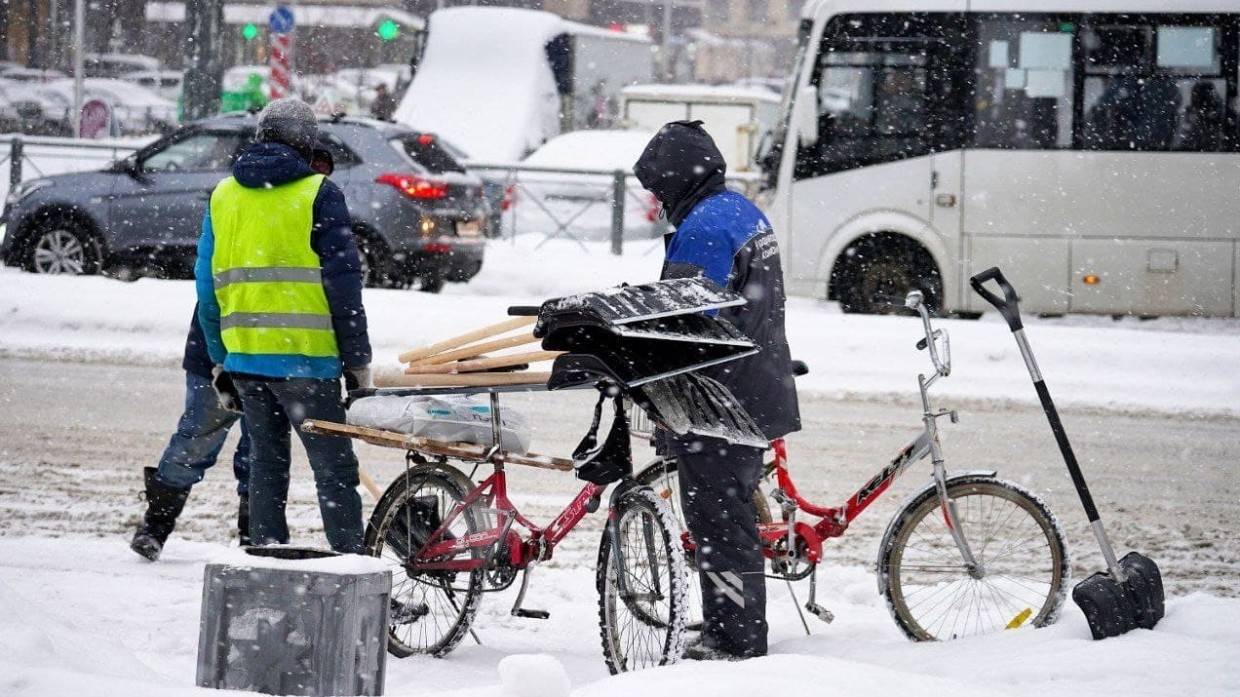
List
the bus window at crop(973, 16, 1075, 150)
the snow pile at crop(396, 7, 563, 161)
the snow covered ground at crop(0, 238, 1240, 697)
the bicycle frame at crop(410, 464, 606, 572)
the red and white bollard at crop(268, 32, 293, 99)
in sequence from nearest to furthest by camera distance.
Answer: the snow covered ground at crop(0, 238, 1240, 697), the bicycle frame at crop(410, 464, 606, 572), the bus window at crop(973, 16, 1075, 150), the red and white bollard at crop(268, 32, 293, 99), the snow pile at crop(396, 7, 563, 161)

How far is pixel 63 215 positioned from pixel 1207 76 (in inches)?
461

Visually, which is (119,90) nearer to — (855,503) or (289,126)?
(289,126)

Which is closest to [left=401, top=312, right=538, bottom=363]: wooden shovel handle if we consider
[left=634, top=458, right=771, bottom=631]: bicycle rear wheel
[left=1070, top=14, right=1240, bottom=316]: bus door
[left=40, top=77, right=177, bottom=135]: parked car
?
[left=634, top=458, right=771, bottom=631]: bicycle rear wheel

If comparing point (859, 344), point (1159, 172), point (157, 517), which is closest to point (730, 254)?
point (157, 517)

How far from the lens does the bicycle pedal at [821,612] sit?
539 cm

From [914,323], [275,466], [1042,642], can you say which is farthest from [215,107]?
[1042,642]

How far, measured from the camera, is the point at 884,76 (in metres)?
15.0

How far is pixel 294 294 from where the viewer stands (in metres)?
5.31

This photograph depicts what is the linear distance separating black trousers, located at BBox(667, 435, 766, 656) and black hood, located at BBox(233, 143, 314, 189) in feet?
5.52

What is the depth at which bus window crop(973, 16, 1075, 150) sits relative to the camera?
1502 centimetres

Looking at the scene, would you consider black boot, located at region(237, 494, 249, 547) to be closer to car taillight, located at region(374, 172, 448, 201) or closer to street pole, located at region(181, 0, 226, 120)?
car taillight, located at region(374, 172, 448, 201)

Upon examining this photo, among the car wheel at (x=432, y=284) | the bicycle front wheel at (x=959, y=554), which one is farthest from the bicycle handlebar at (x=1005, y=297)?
the car wheel at (x=432, y=284)

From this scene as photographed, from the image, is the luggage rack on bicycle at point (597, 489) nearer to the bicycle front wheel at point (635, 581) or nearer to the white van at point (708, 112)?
the bicycle front wheel at point (635, 581)

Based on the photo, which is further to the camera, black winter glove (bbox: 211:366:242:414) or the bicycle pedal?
black winter glove (bbox: 211:366:242:414)
